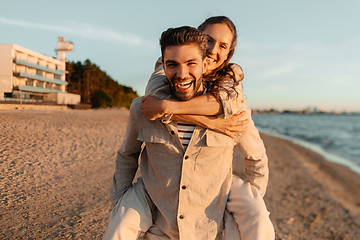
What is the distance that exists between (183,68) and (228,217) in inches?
50.1

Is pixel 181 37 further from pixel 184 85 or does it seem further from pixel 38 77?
pixel 38 77

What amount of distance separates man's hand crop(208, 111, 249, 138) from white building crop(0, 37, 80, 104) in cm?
3827

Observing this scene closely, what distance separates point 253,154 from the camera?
7.36ft

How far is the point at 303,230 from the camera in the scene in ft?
15.4

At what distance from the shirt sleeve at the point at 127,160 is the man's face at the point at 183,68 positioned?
1.27 feet

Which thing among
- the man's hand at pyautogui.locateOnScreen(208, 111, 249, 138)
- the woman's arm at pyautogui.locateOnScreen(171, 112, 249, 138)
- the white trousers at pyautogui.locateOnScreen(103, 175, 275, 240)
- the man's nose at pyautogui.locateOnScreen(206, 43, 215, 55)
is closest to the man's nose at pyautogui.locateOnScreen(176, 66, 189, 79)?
the woman's arm at pyautogui.locateOnScreen(171, 112, 249, 138)

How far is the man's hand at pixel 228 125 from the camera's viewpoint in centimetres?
204

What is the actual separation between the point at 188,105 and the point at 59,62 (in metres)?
59.8

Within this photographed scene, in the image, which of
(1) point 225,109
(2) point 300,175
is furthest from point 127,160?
(2) point 300,175

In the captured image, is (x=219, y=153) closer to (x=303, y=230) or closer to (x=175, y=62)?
(x=175, y=62)

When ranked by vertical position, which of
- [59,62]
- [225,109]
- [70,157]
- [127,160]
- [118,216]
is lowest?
[70,157]

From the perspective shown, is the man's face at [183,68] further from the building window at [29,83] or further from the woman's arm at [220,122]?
the building window at [29,83]

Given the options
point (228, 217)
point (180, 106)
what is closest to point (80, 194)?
point (228, 217)

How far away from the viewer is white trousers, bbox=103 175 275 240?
1880 millimetres
